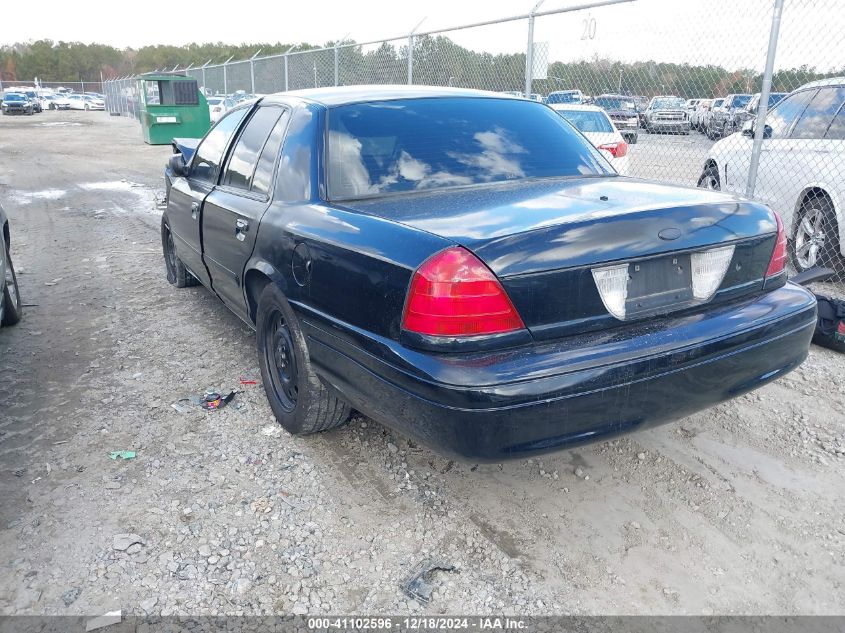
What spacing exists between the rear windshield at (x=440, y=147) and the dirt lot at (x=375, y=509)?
1.31 metres

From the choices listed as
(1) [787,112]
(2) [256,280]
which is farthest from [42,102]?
(2) [256,280]

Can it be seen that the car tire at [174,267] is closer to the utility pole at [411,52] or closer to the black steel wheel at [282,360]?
the black steel wheel at [282,360]

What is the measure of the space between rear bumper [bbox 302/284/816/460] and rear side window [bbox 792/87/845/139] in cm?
405

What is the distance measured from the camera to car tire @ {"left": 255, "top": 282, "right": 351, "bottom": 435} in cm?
320

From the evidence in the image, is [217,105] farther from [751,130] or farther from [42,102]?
[42,102]

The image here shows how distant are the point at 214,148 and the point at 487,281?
2.93 meters

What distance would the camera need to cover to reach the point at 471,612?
2.37 metres

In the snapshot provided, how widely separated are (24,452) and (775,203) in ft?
20.5

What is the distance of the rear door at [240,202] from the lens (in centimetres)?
359

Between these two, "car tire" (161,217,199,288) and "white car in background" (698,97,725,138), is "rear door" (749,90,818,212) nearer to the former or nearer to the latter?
"white car in background" (698,97,725,138)

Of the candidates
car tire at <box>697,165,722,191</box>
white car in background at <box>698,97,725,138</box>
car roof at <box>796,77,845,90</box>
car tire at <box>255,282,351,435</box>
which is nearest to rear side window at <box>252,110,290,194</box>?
car tire at <box>255,282,351,435</box>

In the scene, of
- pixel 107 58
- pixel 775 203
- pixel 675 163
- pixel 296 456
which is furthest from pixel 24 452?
pixel 107 58

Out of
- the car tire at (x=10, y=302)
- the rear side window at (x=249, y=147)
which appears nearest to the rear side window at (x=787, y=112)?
the rear side window at (x=249, y=147)

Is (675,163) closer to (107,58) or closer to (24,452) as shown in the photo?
(24,452)
